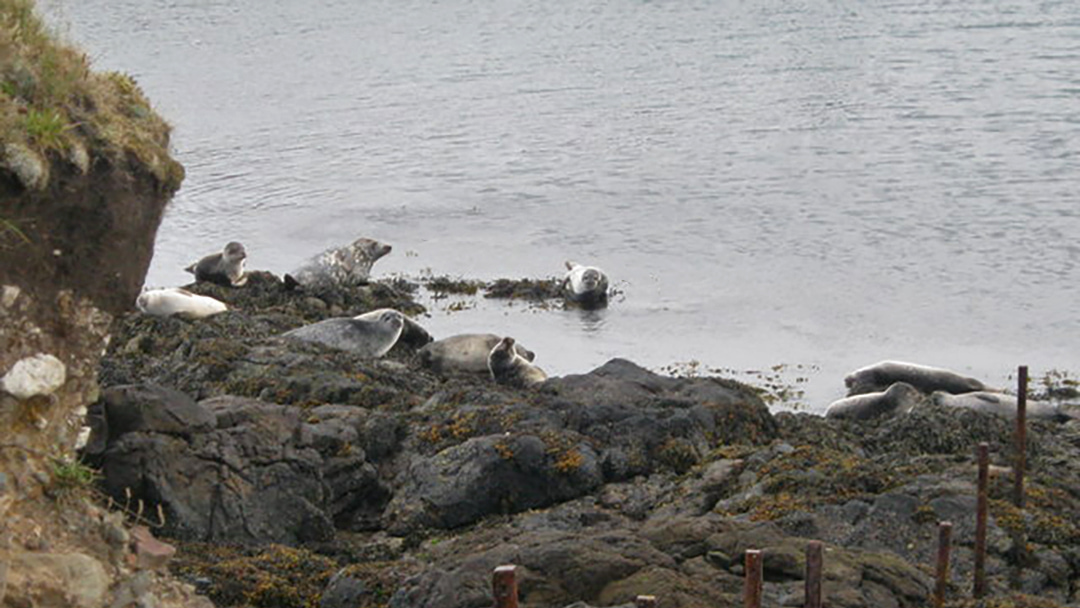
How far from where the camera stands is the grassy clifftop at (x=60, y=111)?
27.9ft

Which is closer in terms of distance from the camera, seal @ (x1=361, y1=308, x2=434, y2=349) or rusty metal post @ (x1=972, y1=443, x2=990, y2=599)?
rusty metal post @ (x1=972, y1=443, x2=990, y2=599)

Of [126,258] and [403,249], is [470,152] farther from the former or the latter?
[126,258]

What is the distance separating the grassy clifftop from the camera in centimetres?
850

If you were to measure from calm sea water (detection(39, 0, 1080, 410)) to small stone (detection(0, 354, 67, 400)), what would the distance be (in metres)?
3.07

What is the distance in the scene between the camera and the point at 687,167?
33.1 m

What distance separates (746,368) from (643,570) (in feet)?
34.3

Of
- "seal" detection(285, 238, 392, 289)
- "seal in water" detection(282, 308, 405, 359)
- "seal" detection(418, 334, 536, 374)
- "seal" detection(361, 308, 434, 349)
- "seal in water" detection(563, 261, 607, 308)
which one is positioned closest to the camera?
"seal" detection(418, 334, 536, 374)

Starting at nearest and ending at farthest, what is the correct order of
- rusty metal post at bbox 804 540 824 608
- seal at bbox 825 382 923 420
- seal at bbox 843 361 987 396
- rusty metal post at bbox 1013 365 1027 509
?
rusty metal post at bbox 804 540 824 608, rusty metal post at bbox 1013 365 1027 509, seal at bbox 825 382 923 420, seal at bbox 843 361 987 396

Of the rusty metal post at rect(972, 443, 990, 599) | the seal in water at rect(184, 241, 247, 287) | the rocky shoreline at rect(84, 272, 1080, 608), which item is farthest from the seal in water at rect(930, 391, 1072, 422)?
the seal in water at rect(184, 241, 247, 287)

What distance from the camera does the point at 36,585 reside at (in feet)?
23.3

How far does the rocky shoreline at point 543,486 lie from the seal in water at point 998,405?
409mm

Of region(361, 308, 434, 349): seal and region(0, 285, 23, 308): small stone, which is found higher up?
region(0, 285, 23, 308): small stone

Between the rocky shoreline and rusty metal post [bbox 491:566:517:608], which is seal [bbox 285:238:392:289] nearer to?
the rocky shoreline

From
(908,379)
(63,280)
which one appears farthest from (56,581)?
(908,379)
